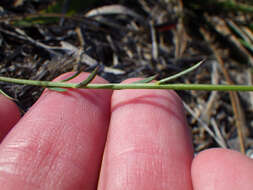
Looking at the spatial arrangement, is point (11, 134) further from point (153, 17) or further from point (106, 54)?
point (153, 17)

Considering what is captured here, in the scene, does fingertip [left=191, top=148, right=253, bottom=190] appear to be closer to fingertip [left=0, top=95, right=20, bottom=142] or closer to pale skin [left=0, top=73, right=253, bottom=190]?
pale skin [left=0, top=73, right=253, bottom=190]

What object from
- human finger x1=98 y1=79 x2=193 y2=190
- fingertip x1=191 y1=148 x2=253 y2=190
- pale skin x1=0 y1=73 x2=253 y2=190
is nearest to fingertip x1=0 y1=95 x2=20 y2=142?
pale skin x1=0 y1=73 x2=253 y2=190

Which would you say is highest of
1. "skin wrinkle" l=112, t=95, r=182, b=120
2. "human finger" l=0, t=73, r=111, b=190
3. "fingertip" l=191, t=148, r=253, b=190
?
"skin wrinkle" l=112, t=95, r=182, b=120

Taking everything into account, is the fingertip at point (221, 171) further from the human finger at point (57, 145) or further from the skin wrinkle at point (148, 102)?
the human finger at point (57, 145)

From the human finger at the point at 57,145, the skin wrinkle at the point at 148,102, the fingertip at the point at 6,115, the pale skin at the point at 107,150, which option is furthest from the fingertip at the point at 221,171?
the fingertip at the point at 6,115

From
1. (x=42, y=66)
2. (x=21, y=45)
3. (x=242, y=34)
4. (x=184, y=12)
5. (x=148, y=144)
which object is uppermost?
(x=184, y=12)

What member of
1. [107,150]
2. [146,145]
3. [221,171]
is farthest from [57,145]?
[221,171]

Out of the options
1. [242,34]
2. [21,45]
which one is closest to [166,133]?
[21,45]

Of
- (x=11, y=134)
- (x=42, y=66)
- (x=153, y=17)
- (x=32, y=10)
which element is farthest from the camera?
(x=153, y=17)
